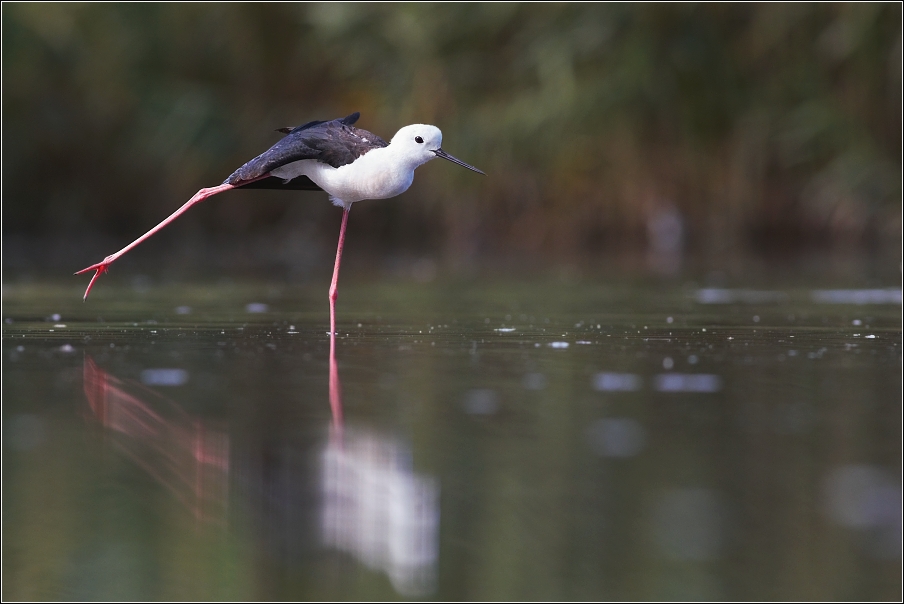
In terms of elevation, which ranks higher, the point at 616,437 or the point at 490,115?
the point at 490,115

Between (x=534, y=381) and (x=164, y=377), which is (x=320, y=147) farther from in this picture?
(x=534, y=381)

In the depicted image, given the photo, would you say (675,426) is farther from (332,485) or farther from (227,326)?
(227,326)

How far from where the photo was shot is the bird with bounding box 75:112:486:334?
561cm

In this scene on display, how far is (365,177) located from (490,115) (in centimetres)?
820

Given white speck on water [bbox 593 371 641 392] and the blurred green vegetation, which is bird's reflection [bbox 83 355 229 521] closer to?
white speck on water [bbox 593 371 641 392]

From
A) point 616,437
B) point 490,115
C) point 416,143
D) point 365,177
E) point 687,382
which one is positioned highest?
point 490,115

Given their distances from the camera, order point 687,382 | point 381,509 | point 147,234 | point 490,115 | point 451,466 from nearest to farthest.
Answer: point 381,509, point 451,466, point 687,382, point 147,234, point 490,115

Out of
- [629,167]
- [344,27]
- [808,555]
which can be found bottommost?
[808,555]

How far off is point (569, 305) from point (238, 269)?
150 inches

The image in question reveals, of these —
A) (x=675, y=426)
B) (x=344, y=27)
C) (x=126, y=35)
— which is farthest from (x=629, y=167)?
(x=675, y=426)

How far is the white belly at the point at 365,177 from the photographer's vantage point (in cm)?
560

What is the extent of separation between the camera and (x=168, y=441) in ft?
11.0

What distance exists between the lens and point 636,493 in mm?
2865

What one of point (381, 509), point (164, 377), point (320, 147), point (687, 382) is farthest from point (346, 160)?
point (381, 509)
